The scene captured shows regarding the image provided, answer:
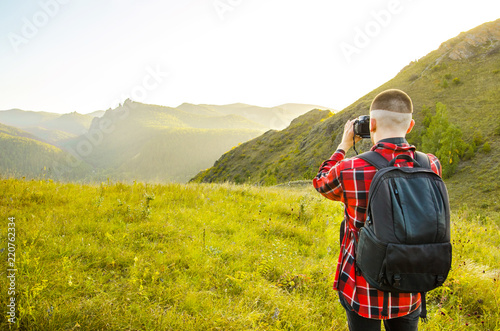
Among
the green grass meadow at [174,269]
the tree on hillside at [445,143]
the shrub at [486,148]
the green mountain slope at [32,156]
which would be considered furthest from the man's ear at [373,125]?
the green mountain slope at [32,156]

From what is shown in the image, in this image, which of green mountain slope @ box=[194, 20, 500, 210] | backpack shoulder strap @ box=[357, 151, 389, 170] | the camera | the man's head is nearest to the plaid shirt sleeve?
backpack shoulder strap @ box=[357, 151, 389, 170]

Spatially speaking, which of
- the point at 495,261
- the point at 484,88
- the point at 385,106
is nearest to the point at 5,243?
the point at 385,106

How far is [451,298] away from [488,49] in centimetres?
4795

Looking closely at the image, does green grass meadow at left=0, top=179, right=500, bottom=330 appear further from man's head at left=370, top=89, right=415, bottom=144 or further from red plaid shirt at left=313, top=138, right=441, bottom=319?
man's head at left=370, top=89, right=415, bottom=144

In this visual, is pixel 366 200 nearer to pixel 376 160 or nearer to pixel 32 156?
pixel 376 160

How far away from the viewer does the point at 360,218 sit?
1.99 m

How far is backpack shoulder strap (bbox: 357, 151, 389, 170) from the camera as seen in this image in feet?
6.01

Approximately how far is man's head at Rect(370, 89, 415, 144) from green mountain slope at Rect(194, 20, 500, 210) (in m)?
20.5

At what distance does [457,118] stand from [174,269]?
33.2 m

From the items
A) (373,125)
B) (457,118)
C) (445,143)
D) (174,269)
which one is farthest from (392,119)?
(457,118)

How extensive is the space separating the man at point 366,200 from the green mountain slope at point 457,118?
20429mm

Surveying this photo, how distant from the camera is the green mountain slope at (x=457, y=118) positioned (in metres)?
19.7

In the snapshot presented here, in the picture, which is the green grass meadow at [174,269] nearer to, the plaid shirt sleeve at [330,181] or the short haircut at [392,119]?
the plaid shirt sleeve at [330,181]

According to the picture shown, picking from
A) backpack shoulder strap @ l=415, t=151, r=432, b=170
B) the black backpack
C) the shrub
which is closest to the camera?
the black backpack
